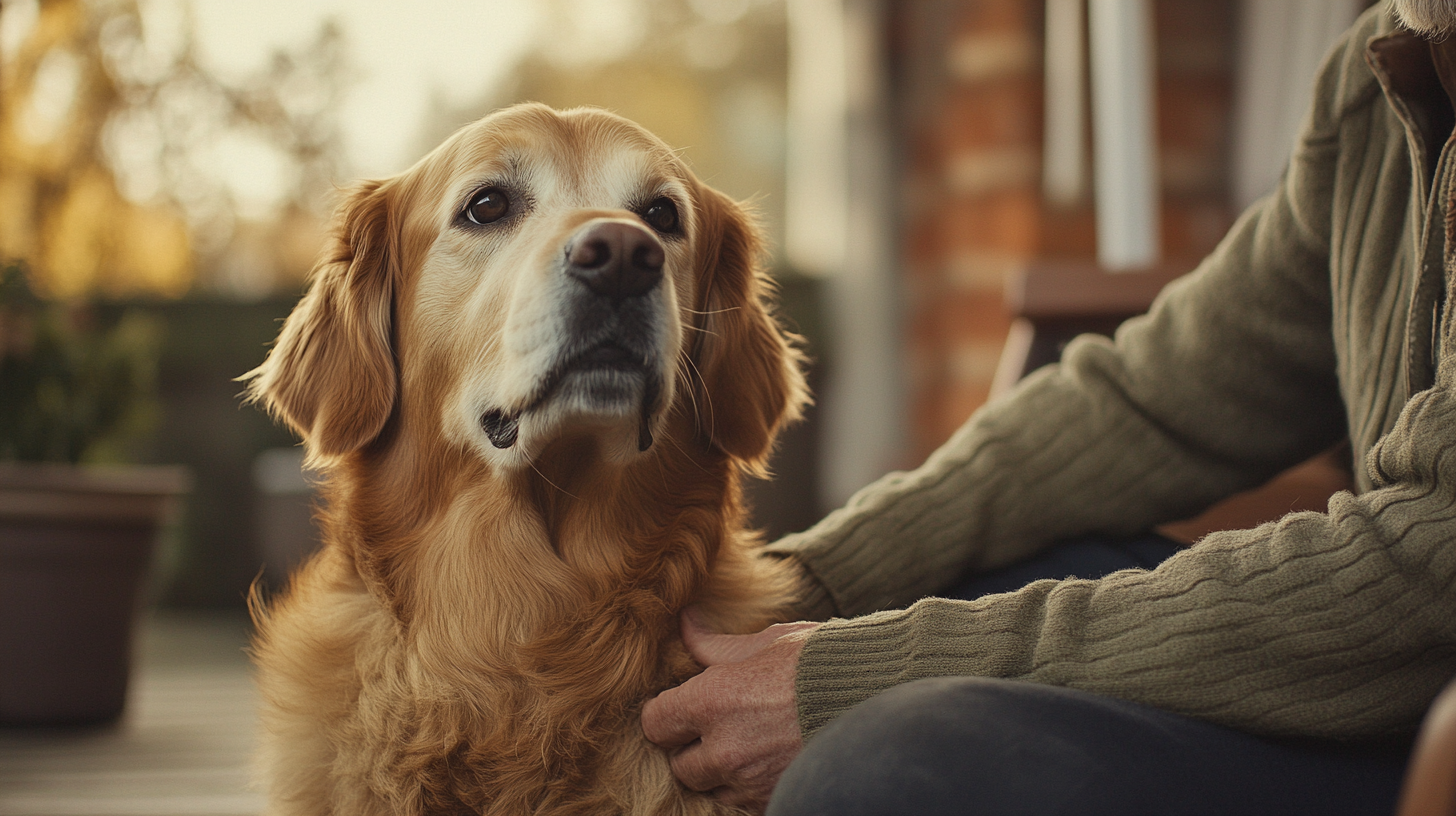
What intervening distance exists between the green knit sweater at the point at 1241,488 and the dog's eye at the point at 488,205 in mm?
584

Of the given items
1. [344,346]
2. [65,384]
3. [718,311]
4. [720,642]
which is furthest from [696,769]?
[65,384]

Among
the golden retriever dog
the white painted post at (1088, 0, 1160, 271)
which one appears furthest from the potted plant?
the white painted post at (1088, 0, 1160, 271)

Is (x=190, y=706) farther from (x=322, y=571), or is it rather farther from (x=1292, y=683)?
(x=1292, y=683)

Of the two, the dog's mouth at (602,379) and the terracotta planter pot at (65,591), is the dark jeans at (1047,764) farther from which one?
the terracotta planter pot at (65,591)

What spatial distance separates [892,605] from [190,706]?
268 centimetres

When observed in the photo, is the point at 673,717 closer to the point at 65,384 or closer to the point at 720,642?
the point at 720,642

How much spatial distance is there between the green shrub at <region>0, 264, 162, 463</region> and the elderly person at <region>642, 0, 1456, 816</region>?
2.40 m

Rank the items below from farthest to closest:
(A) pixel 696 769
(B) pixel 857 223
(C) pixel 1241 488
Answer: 1. (B) pixel 857 223
2. (C) pixel 1241 488
3. (A) pixel 696 769

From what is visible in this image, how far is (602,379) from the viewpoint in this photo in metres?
1.19

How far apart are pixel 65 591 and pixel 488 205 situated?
6.82ft

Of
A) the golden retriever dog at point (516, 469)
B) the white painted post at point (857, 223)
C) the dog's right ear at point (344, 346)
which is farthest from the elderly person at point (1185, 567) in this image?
the white painted post at point (857, 223)

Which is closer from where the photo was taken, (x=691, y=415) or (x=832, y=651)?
(x=832, y=651)

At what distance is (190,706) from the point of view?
127 inches

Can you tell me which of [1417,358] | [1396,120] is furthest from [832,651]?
[1396,120]
